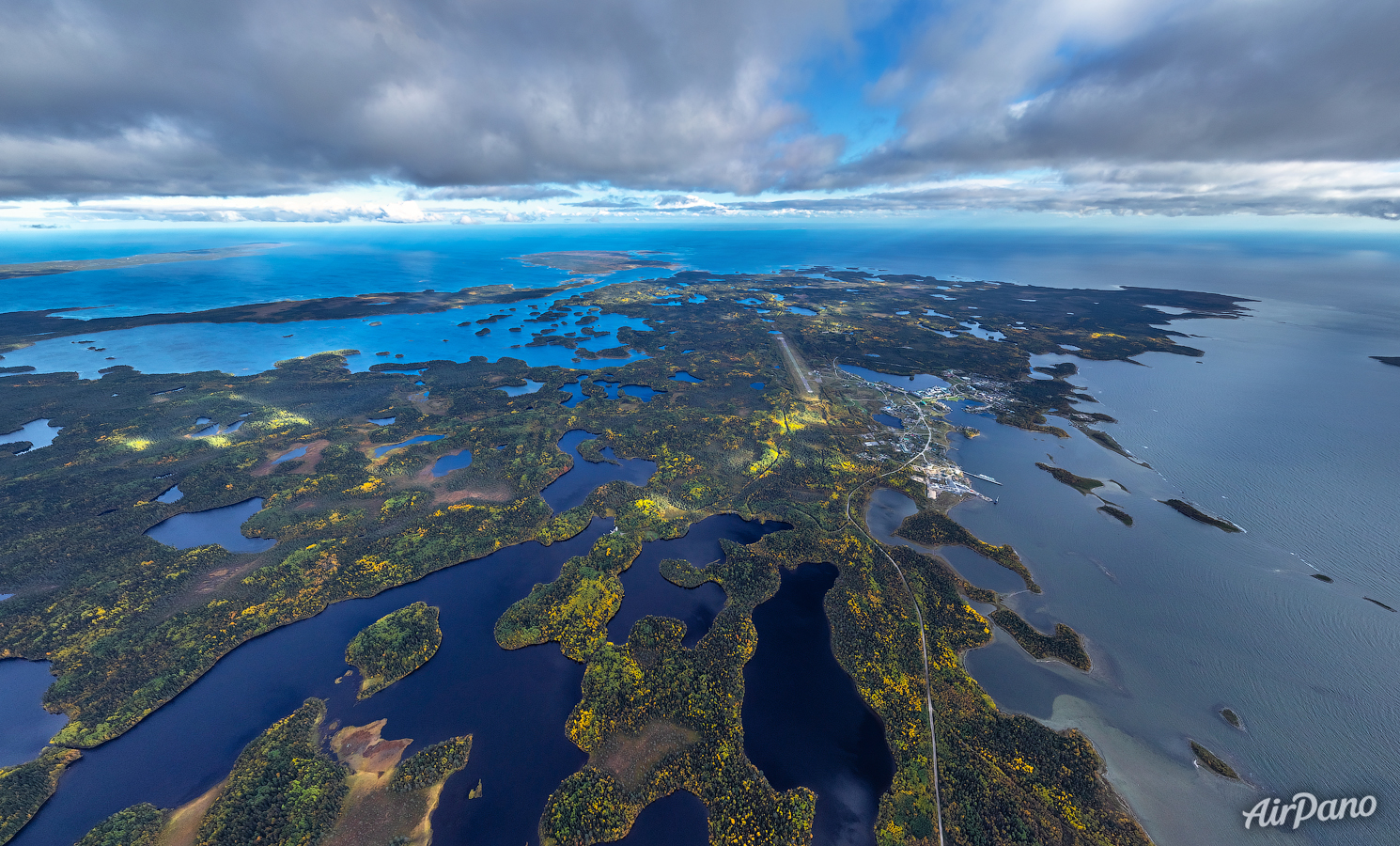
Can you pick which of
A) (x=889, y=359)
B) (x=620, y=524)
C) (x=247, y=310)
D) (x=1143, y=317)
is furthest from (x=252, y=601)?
(x=1143, y=317)

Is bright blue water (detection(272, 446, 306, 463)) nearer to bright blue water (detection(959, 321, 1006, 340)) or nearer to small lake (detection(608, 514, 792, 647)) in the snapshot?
small lake (detection(608, 514, 792, 647))

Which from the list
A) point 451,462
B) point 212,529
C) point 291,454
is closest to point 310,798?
point 212,529

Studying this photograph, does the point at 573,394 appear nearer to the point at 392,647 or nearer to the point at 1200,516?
the point at 392,647

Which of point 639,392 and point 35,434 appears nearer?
point 35,434

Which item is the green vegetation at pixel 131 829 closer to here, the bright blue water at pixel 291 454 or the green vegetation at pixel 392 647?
the green vegetation at pixel 392 647

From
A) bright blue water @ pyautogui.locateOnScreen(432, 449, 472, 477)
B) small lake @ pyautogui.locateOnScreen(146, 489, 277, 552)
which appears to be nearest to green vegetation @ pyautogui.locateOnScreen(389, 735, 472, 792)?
small lake @ pyautogui.locateOnScreen(146, 489, 277, 552)

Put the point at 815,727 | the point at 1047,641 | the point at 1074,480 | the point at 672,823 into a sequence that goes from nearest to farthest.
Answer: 1. the point at 672,823
2. the point at 815,727
3. the point at 1047,641
4. the point at 1074,480
